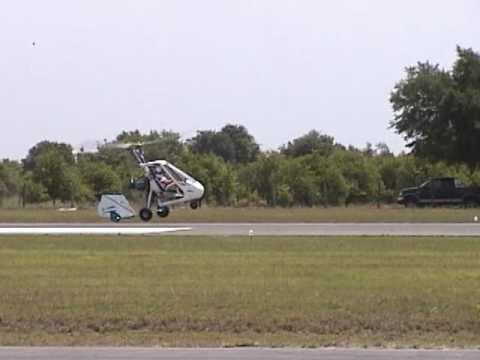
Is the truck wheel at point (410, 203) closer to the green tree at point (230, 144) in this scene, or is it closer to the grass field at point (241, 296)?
the grass field at point (241, 296)

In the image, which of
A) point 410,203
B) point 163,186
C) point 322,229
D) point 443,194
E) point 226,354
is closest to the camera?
point 226,354

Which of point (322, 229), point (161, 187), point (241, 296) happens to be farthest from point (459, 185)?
point (241, 296)

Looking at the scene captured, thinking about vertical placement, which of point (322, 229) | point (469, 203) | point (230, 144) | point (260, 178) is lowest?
point (322, 229)

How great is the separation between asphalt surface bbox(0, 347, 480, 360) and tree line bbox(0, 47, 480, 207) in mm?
55244

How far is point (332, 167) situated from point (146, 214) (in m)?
29.0

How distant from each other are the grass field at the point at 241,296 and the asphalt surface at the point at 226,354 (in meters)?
0.61

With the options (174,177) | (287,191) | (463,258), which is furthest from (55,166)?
(463,258)

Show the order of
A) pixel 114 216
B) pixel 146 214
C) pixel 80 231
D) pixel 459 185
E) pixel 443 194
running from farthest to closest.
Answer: pixel 459 185
pixel 443 194
pixel 146 214
pixel 114 216
pixel 80 231

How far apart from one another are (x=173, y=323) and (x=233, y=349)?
2.25m

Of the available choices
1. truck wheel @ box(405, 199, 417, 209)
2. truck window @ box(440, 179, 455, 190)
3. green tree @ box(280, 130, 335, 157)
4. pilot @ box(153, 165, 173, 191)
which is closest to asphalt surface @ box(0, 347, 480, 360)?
pilot @ box(153, 165, 173, 191)

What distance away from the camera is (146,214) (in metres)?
50.5

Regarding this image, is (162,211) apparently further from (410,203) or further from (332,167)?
(332,167)

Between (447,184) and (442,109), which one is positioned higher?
(442,109)

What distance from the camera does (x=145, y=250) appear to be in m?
28.6
